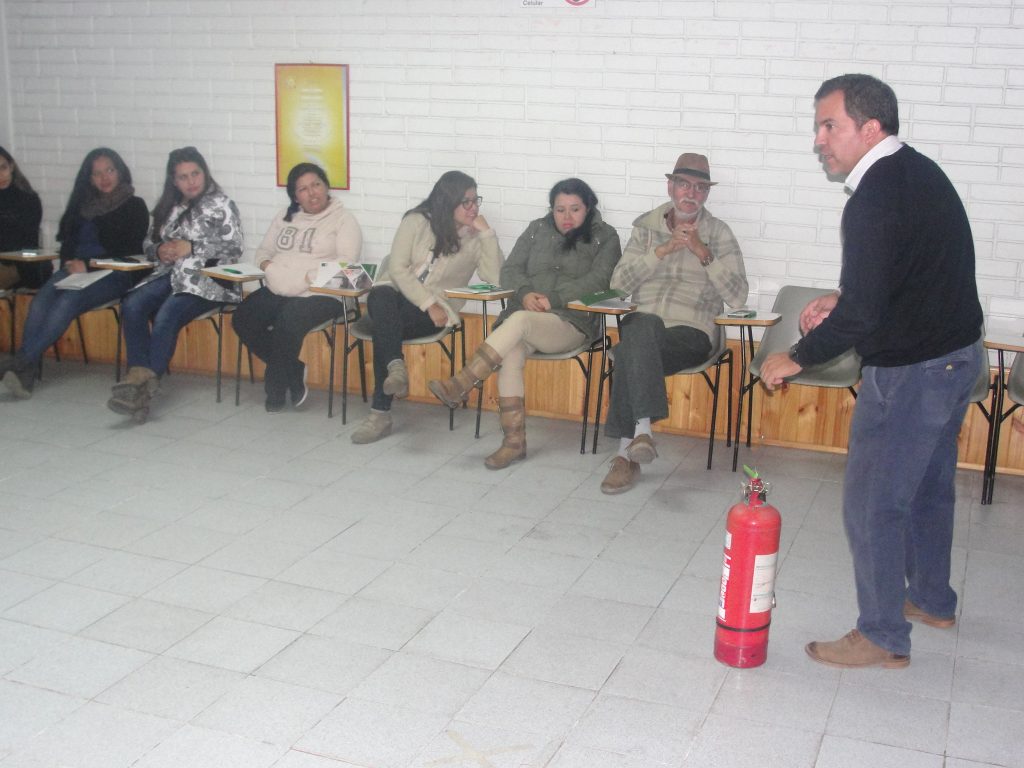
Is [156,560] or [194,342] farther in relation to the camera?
[194,342]

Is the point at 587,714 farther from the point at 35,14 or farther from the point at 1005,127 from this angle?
the point at 35,14

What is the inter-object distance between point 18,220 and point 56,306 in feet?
2.54

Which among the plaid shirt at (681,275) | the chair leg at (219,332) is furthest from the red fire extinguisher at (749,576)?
the chair leg at (219,332)

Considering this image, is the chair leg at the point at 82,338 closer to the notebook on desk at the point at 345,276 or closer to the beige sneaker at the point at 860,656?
the notebook on desk at the point at 345,276

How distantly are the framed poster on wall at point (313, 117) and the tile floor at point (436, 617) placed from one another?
1.76 metres

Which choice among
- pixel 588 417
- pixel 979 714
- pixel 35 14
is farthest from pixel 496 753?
pixel 35 14

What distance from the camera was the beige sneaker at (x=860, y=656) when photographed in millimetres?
2990

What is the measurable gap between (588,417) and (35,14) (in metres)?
4.22

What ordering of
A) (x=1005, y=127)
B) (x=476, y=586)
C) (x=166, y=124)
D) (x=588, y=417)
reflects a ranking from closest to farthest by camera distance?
1. (x=476, y=586)
2. (x=1005, y=127)
3. (x=588, y=417)
4. (x=166, y=124)

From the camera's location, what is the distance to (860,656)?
118 inches

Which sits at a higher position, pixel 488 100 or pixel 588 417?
pixel 488 100

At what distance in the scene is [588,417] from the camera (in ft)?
18.1

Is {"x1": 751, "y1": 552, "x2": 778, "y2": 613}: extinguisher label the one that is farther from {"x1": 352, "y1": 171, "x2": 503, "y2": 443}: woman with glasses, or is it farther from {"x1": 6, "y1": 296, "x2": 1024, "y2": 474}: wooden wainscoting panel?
{"x1": 352, "y1": 171, "x2": 503, "y2": 443}: woman with glasses

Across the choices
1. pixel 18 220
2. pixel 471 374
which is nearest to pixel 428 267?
pixel 471 374
